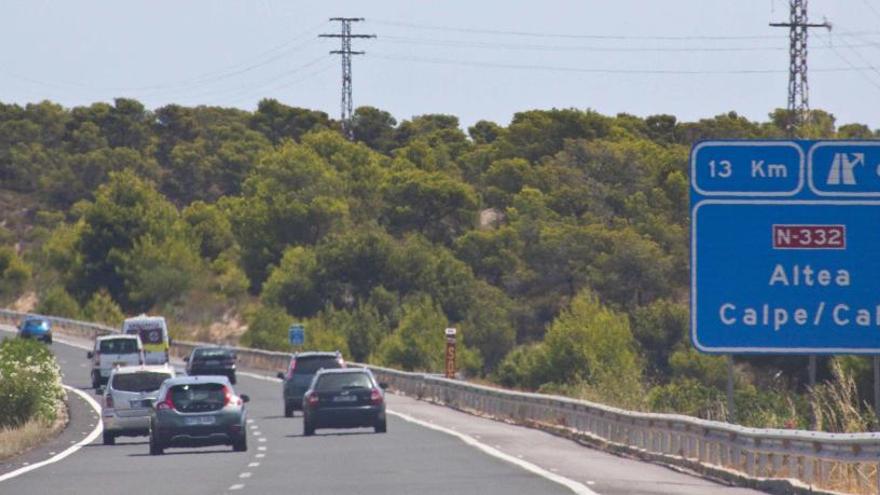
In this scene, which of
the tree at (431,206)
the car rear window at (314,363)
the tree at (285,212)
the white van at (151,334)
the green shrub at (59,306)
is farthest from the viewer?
the tree at (285,212)

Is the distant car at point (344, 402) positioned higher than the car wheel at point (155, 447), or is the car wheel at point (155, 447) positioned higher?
the distant car at point (344, 402)

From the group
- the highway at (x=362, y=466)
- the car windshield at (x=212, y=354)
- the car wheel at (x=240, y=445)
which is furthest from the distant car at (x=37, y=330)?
the car wheel at (x=240, y=445)

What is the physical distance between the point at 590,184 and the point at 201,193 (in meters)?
57.8

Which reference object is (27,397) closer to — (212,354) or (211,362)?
(211,362)

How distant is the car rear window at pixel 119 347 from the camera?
216ft

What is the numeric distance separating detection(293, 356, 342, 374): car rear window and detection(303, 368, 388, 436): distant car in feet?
33.1

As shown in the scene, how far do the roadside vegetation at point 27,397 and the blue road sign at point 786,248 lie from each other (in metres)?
18.1

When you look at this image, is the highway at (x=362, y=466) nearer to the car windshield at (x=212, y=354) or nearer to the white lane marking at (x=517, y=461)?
the white lane marking at (x=517, y=461)

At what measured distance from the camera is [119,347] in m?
65.9

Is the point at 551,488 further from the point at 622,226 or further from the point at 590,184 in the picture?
the point at 590,184

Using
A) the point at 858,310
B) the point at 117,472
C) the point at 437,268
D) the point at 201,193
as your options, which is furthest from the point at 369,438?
the point at 201,193

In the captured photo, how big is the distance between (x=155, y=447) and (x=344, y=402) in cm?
687

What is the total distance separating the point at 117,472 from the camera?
3094 centimetres

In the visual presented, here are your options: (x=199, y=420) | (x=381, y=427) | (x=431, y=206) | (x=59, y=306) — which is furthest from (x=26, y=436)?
(x=431, y=206)
